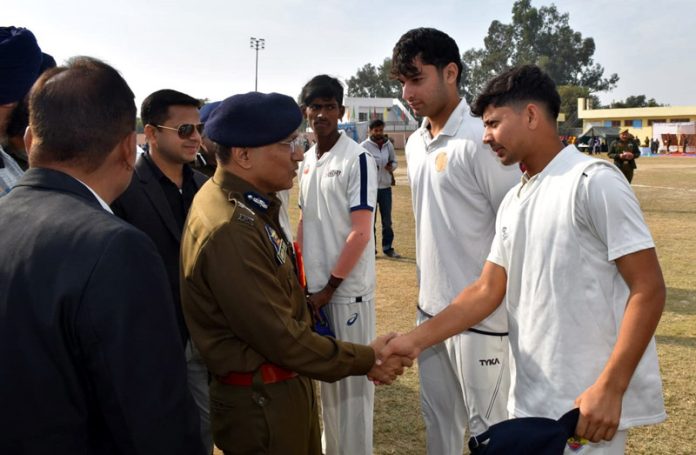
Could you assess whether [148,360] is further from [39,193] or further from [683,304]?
[683,304]

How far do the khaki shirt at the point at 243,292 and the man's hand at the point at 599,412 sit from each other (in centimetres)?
97

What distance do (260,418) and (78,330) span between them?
46.7 inches

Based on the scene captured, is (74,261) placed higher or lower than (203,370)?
→ higher

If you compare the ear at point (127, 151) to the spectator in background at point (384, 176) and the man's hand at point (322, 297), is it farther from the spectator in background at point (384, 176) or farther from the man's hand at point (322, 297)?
the spectator in background at point (384, 176)

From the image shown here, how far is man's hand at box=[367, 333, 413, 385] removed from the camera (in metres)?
3.04

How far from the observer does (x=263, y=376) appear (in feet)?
8.09

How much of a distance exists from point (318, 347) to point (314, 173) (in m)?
1.92

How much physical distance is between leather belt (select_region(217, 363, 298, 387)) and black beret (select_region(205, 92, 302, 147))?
950 mm

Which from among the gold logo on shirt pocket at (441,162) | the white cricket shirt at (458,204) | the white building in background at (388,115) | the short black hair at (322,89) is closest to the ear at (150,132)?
the short black hair at (322,89)

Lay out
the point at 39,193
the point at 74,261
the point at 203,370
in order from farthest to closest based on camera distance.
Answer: the point at 203,370 → the point at 39,193 → the point at 74,261

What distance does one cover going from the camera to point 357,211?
3.93 m

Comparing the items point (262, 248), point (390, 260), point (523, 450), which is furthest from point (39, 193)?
point (390, 260)

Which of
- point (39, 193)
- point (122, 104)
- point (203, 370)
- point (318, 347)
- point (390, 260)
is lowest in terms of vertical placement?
point (390, 260)

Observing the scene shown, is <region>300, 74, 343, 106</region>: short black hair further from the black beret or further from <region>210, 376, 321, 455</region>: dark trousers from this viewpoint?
<region>210, 376, 321, 455</region>: dark trousers
